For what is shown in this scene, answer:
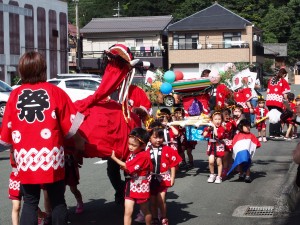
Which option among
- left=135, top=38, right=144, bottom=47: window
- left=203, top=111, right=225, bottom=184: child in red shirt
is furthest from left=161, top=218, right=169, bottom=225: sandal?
left=135, top=38, right=144, bottom=47: window

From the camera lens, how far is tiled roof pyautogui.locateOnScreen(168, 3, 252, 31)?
58500 mm

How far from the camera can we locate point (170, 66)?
58.1m

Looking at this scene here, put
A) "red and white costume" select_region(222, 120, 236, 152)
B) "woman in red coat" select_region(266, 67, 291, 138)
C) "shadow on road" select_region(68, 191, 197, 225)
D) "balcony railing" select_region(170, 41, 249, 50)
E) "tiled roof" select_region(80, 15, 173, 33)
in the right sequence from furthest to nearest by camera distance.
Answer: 1. "tiled roof" select_region(80, 15, 173, 33)
2. "balcony railing" select_region(170, 41, 249, 50)
3. "woman in red coat" select_region(266, 67, 291, 138)
4. "red and white costume" select_region(222, 120, 236, 152)
5. "shadow on road" select_region(68, 191, 197, 225)

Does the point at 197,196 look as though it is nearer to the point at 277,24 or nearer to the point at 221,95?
the point at 221,95

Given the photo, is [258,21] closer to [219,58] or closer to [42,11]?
[219,58]

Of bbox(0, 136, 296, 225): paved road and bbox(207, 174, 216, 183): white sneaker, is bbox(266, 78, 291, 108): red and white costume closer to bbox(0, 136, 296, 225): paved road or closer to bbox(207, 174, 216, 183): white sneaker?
bbox(0, 136, 296, 225): paved road

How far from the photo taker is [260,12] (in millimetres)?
79625

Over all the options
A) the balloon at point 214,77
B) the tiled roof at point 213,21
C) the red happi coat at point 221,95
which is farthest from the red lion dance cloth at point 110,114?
the tiled roof at point 213,21

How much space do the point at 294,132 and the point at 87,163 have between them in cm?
761

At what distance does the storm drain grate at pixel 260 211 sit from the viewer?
800 cm

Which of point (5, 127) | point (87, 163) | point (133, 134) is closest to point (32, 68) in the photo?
point (5, 127)

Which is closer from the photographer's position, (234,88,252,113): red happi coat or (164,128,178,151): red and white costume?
(164,128,178,151): red and white costume

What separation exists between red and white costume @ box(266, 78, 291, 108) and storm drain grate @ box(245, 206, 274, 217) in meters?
7.54

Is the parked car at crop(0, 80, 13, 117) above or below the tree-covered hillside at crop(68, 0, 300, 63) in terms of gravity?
below
